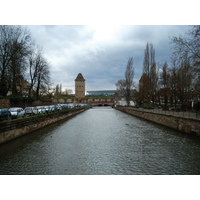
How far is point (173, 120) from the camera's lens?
18844mm

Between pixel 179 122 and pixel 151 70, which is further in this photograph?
pixel 151 70

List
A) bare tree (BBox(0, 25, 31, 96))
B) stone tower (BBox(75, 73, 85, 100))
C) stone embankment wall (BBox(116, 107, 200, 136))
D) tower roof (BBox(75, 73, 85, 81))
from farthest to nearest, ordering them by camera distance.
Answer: stone tower (BBox(75, 73, 85, 100)) < tower roof (BBox(75, 73, 85, 81)) < bare tree (BBox(0, 25, 31, 96)) < stone embankment wall (BBox(116, 107, 200, 136))

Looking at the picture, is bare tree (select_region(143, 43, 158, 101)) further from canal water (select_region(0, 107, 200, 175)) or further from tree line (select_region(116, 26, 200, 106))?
canal water (select_region(0, 107, 200, 175))

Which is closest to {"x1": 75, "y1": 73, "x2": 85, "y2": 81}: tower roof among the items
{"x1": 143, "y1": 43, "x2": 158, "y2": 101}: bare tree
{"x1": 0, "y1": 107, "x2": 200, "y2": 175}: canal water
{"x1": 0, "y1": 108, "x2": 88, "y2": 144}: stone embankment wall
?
{"x1": 143, "y1": 43, "x2": 158, "y2": 101}: bare tree

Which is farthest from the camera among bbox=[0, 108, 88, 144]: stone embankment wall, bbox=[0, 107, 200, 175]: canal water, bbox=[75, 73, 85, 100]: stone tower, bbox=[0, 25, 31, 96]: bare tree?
bbox=[75, 73, 85, 100]: stone tower

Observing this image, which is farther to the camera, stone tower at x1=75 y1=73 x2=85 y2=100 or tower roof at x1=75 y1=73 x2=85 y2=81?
stone tower at x1=75 y1=73 x2=85 y2=100

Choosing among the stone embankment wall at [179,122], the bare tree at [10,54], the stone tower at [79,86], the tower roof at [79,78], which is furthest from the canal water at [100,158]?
the tower roof at [79,78]

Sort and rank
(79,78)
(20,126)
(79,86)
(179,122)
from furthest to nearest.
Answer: (79,86) < (79,78) < (179,122) < (20,126)

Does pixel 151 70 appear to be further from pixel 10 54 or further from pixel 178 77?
pixel 10 54

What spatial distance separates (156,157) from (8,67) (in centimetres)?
2992

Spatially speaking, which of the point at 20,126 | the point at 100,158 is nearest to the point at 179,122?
the point at 100,158

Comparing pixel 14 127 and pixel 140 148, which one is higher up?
pixel 14 127

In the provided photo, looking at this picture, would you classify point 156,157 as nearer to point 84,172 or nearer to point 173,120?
point 84,172
